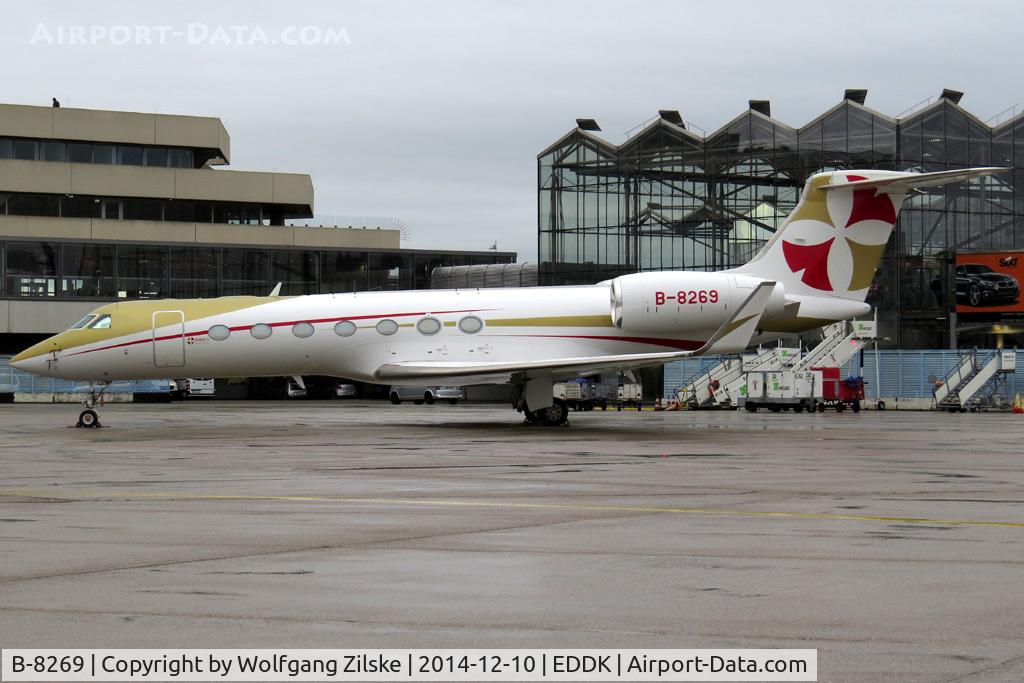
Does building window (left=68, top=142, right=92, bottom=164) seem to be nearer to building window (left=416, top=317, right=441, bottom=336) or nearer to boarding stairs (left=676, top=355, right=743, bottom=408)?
boarding stairs (left=676, top=355, right=743, bottom=408)

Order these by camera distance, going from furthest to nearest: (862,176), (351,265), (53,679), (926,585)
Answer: (351,265), (862,176), (926,585), (53,679)

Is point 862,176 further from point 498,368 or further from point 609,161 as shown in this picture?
point 609,161

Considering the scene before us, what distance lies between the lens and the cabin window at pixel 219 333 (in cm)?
2684

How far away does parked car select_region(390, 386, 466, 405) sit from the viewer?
53.5 meters

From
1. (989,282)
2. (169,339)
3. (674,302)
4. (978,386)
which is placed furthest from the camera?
(989,282)

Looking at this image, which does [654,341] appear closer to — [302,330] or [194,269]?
[302,330]

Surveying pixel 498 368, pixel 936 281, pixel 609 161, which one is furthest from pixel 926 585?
pixel 609 161

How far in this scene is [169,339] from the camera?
88.0 feet

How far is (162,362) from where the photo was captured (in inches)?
1064

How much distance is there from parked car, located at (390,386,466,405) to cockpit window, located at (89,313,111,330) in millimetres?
26639

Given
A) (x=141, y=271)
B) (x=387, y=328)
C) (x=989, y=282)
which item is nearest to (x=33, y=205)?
(x=141, y=271)

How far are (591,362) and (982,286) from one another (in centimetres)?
3492

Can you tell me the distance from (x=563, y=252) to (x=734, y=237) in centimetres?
890

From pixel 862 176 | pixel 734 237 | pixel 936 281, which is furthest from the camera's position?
pixel 734 237
